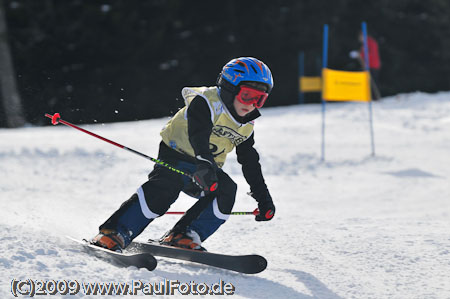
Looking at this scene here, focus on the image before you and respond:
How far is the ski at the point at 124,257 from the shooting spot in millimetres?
3082

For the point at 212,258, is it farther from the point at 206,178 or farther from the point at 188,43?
the point at 188,43

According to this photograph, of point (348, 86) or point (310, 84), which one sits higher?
point (348, 86)

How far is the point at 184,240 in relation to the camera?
3652 mm

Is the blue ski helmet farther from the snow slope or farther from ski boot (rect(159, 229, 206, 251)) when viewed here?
the snow slope

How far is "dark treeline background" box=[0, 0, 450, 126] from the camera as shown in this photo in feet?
46.7

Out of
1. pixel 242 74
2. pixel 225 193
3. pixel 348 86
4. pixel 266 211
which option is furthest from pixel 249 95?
pixel 348 86

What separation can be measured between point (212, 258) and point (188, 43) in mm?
14010

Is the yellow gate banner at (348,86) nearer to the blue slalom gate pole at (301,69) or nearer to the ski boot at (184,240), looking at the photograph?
the ski boot at (184,240)

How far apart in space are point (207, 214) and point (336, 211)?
2.29m

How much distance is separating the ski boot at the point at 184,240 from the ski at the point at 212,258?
8 cm

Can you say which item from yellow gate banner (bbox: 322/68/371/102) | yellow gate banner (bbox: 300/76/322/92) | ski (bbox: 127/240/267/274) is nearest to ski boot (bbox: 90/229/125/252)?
ski (bbox: 127/240/267/274)

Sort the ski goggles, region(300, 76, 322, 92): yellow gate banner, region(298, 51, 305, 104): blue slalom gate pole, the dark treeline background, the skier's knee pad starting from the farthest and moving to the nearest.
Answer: region(298, 51, 305, 104): blue slalom gate pole < region(300, 76, 322, 92): yellow gate banner < the dark treeline background < the skier's knee pad < the ski goggles

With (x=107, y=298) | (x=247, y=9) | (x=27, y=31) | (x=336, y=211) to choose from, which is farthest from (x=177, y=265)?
(x=247, y=9)

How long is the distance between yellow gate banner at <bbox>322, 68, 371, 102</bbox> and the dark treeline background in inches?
180
